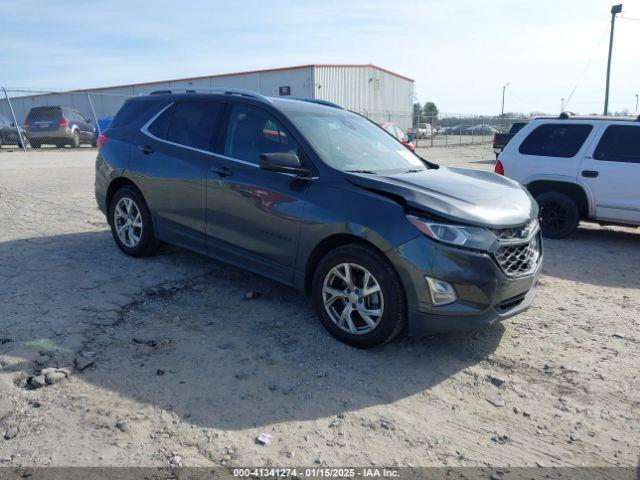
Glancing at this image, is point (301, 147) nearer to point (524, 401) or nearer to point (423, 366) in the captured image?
point (423, 366)

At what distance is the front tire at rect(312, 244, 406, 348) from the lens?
351cm

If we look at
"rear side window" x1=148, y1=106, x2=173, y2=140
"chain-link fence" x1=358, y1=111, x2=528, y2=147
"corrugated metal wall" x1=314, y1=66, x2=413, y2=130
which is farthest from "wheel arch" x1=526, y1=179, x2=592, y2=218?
"chain-link fence" x1=358, y1=111, x2=528, y2=147

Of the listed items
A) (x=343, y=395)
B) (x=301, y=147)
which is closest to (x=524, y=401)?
(x=343, y=395)

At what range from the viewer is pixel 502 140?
676 inches

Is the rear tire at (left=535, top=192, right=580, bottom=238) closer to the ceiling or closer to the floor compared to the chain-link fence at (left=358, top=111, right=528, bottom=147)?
closer to the floor

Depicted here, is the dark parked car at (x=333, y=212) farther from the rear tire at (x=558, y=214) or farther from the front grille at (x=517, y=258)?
the rear tire at (x=558, y=214)

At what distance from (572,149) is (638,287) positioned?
2.66 m

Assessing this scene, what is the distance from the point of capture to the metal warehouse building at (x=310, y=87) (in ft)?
107

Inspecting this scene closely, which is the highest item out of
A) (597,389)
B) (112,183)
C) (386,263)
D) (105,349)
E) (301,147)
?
(301,147)

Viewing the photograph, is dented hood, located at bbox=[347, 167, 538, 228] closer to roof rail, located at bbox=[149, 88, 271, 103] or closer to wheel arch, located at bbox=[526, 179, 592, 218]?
roof rail, located at bbox=[149, 88, 271, 103]

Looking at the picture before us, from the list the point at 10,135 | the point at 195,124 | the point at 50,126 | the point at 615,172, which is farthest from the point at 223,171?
the point at 10,135

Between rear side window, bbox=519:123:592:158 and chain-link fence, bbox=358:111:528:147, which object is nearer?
rear side window, bbox=519:123:592:158

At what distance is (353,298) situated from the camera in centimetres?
369

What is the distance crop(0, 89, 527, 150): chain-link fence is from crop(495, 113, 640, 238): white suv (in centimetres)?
693
